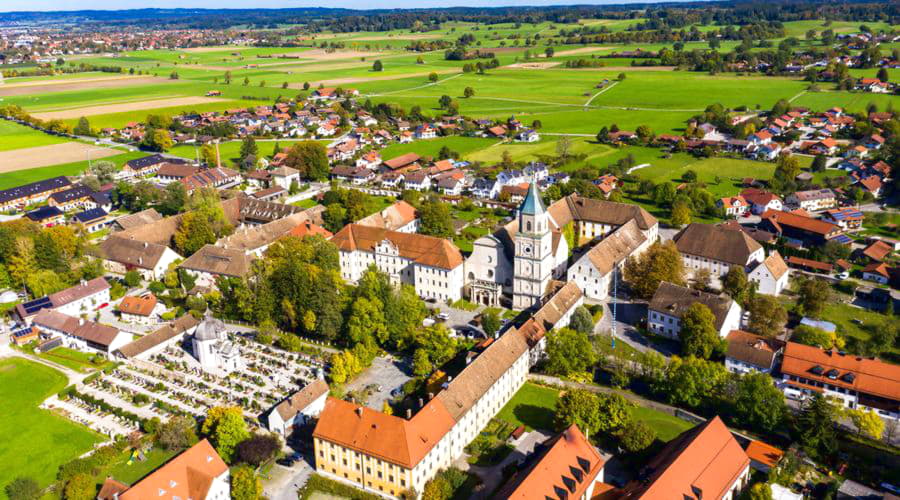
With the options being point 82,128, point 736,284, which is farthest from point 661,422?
point 82,128

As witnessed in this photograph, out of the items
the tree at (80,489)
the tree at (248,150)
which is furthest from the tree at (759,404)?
the tree at (248,150)

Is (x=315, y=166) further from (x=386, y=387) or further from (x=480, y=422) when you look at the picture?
(x=480, y=422)

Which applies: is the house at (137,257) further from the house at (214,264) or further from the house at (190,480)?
the house at (190,480)

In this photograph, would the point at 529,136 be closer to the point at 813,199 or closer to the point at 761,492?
the point at 813,199

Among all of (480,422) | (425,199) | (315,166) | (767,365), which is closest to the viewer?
(480,422)

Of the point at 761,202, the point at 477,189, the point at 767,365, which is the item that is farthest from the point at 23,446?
the point at 761,202
